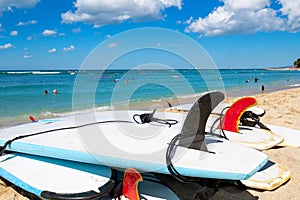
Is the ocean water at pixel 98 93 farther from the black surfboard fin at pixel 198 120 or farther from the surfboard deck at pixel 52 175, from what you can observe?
the surfboard deck at pixel 52 175

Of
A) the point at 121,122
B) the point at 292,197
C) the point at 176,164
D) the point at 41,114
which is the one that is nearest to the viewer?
the point at 176,164

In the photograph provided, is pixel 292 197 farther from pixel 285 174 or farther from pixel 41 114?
pixel 41 114

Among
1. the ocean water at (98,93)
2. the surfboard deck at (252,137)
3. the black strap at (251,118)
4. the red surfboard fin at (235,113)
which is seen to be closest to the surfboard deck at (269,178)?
the surfboard deck at (252,137)

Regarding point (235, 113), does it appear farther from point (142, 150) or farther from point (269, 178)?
point (142, 150)

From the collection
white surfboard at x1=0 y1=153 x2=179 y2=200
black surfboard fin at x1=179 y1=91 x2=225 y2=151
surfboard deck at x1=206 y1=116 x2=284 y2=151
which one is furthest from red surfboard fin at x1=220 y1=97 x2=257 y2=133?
white surfboard at x1=0 y1=153 x2=179 y2=200

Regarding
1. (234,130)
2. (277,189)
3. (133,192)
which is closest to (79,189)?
(133,192)

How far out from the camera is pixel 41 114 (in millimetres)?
9500

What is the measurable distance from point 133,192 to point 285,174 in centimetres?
201

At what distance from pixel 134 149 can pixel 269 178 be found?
1.72 meters

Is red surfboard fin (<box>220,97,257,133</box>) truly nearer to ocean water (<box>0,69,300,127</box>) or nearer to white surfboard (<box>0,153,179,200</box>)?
ocean water (<box>0,69,300,127</box>)

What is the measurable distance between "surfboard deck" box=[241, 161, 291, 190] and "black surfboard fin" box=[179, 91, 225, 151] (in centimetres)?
86

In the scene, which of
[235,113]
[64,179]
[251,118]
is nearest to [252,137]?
[235,113]

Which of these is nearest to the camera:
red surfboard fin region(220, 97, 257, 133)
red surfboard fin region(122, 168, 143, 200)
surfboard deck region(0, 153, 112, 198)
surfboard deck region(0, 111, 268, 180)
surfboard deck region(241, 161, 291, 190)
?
surfboard deck region(0, 111, 268, 180)

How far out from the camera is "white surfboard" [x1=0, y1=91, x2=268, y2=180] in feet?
8.25
